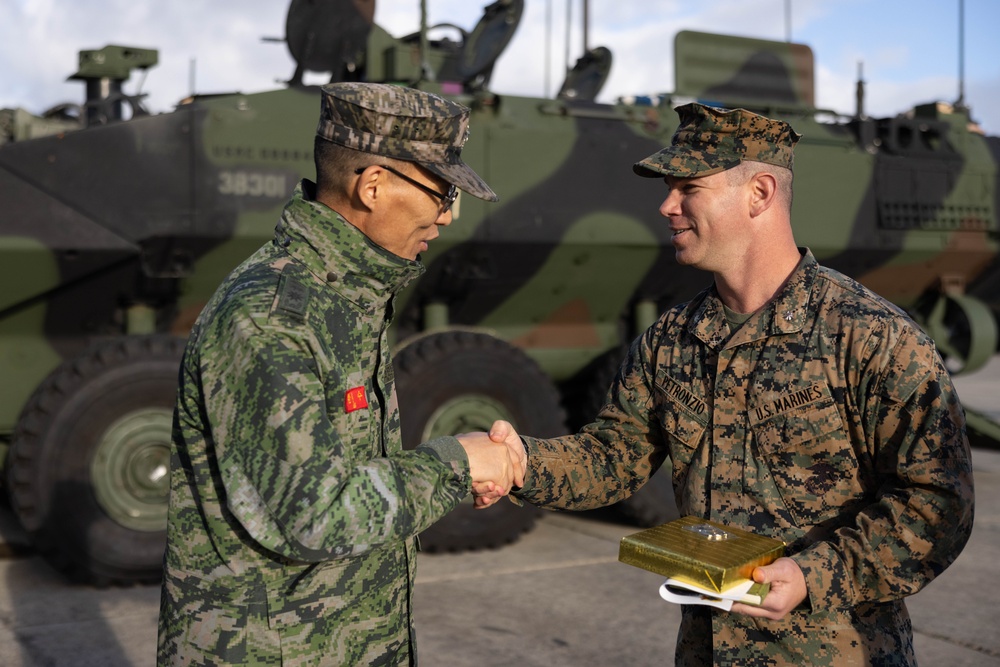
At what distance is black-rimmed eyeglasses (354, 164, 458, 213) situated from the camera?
221 cm

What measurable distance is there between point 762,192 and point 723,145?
0.14m

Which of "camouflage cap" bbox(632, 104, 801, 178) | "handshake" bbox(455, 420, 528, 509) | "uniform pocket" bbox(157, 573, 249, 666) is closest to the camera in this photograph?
"uniform pocket" bbox(157, 573, 249, 666)

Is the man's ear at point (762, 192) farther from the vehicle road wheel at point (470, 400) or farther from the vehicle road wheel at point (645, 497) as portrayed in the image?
the vehicle road wheel at point (645, 497)

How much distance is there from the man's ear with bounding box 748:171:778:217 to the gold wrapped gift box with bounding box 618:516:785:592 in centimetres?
71

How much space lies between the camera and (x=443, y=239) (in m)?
6.24

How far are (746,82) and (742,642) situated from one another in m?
5.96

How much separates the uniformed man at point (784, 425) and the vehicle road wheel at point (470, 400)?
3379 millimetres

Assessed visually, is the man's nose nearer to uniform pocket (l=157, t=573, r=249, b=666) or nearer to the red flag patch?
the red flag patch

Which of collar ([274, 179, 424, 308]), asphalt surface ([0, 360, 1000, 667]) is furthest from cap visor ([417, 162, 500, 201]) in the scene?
asphalt surface ([0, 360, 1000, 667])

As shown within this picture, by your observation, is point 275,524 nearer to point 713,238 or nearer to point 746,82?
point 713,238

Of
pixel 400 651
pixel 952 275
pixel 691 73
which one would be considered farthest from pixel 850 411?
pixel 952 275

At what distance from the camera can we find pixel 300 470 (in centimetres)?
193

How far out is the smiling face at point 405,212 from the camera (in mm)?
2236

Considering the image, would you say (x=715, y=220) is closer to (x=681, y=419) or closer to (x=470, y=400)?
(x=681, y=419)
